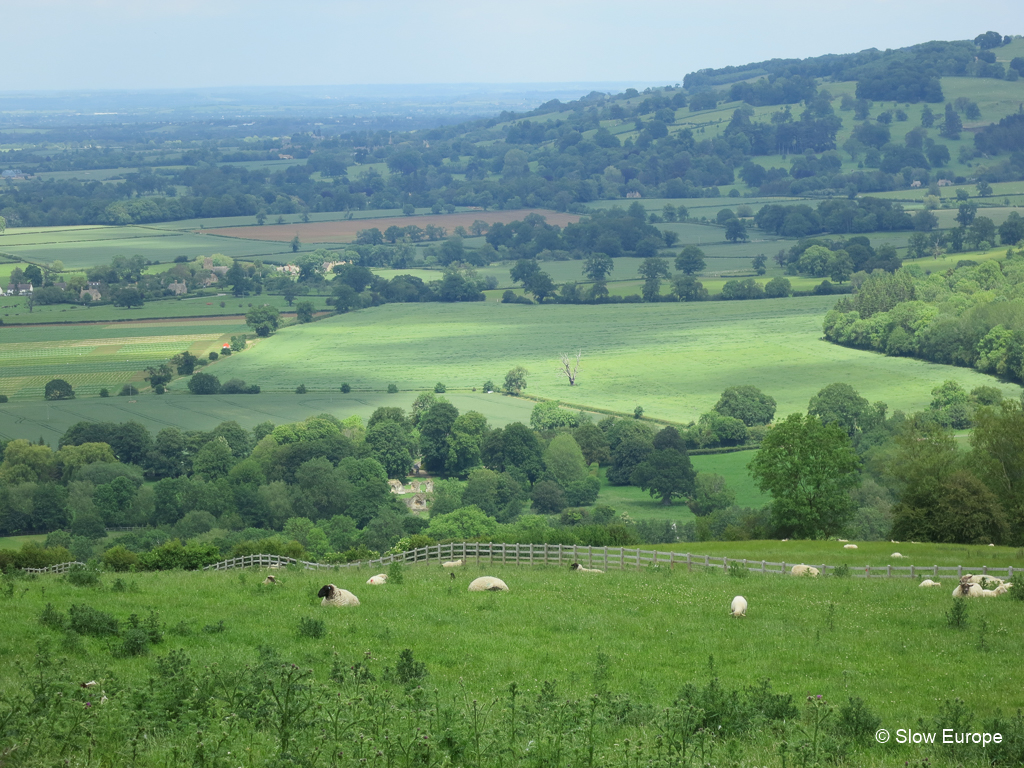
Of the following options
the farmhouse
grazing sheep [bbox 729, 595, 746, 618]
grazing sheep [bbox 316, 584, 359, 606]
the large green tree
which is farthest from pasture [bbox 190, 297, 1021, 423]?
grazing sheep [bbox 316, 584, 359, 606]

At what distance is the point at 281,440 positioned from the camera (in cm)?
8969

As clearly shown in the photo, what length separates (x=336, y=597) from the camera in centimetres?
2275

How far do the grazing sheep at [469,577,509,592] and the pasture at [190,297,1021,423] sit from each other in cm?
7106

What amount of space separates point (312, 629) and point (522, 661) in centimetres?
415

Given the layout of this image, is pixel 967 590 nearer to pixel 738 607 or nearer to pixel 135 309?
pixel 738 607

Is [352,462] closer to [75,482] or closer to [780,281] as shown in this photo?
[75,482]

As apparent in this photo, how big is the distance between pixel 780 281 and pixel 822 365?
46108mm

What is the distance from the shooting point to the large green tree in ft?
160

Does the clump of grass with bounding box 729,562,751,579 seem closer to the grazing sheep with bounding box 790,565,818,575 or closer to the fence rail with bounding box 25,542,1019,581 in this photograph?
the fence rail with bounding box 25,542,1019,581

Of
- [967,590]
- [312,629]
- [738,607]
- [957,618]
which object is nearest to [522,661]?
[312,629]

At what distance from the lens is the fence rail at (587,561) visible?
30172mm

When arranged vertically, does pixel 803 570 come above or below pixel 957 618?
below

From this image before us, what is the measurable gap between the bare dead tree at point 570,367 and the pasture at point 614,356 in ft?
3.01

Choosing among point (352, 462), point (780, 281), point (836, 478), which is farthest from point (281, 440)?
point (780, 281)
